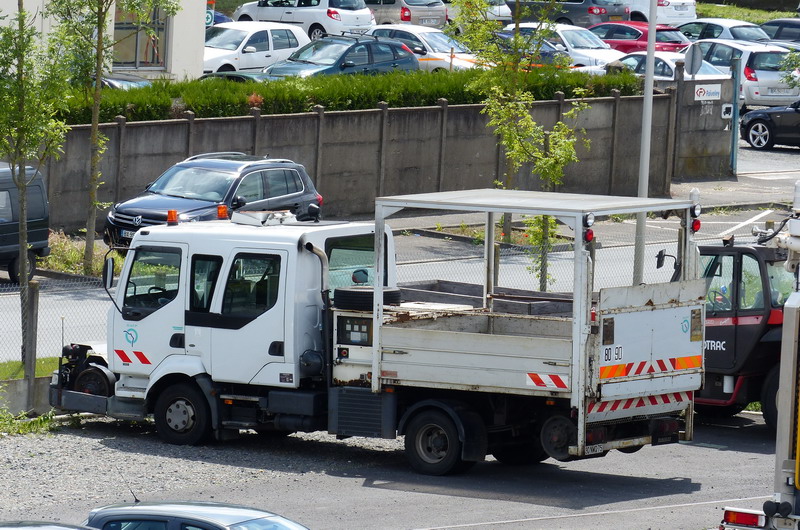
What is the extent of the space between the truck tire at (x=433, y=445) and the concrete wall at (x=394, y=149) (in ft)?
45.9

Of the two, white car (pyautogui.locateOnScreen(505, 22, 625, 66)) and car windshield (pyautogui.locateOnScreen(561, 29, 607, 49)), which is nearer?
white car (pyautogui.locateOnScreen(505, 22, 625, 66))

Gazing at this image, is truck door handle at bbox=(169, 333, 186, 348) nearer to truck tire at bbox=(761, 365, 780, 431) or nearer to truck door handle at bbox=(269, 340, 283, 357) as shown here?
truck door handle at bbox=(269, 340, 283, 357)

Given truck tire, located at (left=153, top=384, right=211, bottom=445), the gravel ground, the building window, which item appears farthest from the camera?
the building window

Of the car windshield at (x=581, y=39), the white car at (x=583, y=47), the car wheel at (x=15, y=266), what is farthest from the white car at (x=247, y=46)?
the car wheel at (x=15, y=266)

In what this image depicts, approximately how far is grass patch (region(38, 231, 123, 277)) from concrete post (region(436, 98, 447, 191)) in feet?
26.6

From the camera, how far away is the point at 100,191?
25891mm

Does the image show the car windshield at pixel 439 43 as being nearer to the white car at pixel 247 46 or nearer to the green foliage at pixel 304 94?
the white car at pixel 247 46

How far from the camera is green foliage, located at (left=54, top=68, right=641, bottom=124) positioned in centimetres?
2681

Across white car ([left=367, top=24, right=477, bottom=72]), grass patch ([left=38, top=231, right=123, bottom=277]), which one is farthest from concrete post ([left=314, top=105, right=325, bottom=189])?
white car ([left=367, top=24, right=477, bottom=72])

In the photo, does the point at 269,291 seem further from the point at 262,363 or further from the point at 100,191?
the point at 100,191

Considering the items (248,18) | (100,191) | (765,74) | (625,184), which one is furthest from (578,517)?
(248,18)

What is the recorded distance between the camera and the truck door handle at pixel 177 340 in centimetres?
1400

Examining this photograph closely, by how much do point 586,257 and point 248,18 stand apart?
120 ft

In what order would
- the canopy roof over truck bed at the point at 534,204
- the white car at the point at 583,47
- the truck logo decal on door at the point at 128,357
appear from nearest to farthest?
the canopy roof over truck bed at the point at 534,204 → the truck logo decal on door at the point at 128,357 → the white car at the point at 583,47
